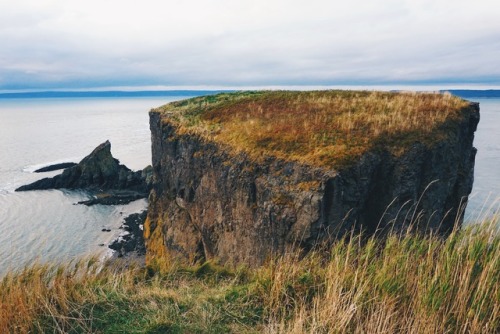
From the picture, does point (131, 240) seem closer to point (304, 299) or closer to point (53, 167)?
point (304, 299)

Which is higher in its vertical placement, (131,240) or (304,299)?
(304,299)

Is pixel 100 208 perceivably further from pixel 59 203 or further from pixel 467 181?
pixel 467 181

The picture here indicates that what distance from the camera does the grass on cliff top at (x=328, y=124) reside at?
56.5ft

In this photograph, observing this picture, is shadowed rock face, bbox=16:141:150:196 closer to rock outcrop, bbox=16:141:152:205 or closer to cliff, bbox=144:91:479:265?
rock outcrop, bbox=16:141:152:205

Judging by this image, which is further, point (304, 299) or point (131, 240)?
point (131, 240)

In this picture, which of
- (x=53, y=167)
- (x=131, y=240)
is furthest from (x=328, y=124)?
(x=53, y=167)

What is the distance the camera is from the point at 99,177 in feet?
220

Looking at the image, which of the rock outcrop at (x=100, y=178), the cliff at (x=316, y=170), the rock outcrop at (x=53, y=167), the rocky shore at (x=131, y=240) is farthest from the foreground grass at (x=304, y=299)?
the rock outcrop at (x=53, y=167)

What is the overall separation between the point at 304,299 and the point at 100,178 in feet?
219

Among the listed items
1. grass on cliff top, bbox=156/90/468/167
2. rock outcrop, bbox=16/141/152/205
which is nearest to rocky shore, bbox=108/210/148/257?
rock outcrop, bbox=16/141/152/205

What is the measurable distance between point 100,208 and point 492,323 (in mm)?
56918

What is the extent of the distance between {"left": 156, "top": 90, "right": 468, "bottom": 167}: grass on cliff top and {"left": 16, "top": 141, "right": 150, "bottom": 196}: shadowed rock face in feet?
134

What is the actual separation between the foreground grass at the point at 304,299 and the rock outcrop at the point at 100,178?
2323 inches

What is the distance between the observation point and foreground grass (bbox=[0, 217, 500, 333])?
16.7 feet
